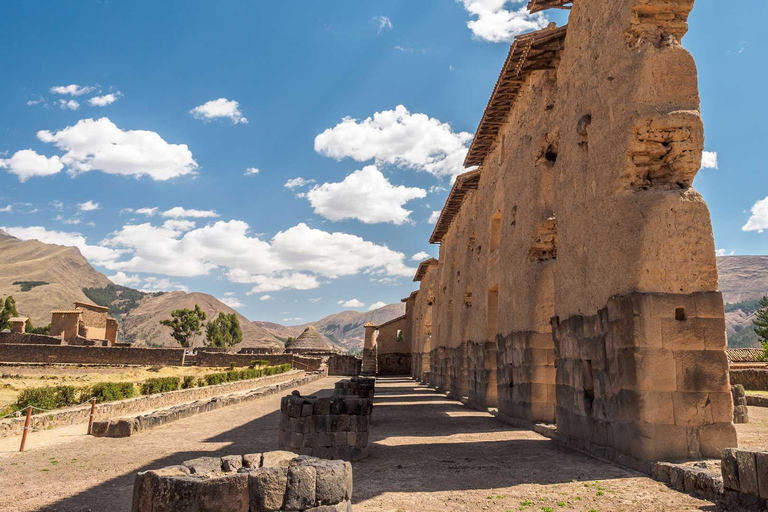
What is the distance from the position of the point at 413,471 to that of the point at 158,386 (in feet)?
52.4

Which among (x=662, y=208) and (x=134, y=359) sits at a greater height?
(x=662, y=208)

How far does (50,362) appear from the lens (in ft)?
136

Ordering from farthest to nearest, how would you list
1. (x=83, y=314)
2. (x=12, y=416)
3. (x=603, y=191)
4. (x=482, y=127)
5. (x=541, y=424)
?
1. (x=83, y=314)
2. (x=482, y=127)
3. (x=12, y=416)
4. (x=541, y=424)
5. (x=603, y=191)

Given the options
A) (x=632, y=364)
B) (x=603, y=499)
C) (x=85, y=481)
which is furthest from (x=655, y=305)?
(x=85, y=481)

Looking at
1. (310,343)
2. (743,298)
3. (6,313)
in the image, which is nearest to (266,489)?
(310,343)

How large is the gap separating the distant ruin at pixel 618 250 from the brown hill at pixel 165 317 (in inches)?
3587

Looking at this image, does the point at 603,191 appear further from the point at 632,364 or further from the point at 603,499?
the point at 603,499

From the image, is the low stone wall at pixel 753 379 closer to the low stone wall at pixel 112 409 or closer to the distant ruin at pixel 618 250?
the distant ruin at pixel 618 250

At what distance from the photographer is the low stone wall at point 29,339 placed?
149 ft

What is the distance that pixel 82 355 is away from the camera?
139 feet

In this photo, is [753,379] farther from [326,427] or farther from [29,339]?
[29,339]

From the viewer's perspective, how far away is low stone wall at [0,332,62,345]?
45.6 metres

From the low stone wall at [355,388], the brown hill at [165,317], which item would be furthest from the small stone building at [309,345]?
the low stone wall at [355,388]

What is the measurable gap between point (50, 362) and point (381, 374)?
93.0 feet
